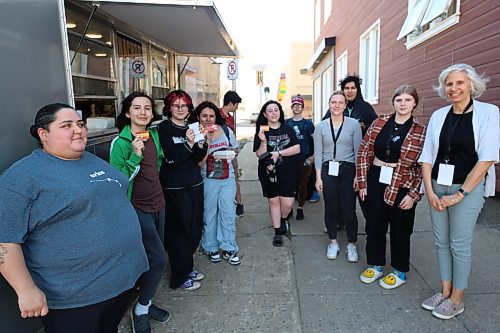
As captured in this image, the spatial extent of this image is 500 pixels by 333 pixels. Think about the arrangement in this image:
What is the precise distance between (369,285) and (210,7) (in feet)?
10.2

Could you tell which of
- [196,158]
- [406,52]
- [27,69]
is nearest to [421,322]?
[196,158]

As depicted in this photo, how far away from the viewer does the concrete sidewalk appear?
2.73m

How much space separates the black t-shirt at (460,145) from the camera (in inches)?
99.8

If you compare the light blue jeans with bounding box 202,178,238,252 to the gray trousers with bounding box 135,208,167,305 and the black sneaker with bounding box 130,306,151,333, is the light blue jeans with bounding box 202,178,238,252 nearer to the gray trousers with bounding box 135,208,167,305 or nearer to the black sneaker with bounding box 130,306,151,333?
the gray trousers with bounding box 135,208,167,305

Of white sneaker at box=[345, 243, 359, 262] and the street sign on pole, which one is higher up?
the street sign on pole

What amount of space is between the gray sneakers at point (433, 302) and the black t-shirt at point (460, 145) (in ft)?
3.20

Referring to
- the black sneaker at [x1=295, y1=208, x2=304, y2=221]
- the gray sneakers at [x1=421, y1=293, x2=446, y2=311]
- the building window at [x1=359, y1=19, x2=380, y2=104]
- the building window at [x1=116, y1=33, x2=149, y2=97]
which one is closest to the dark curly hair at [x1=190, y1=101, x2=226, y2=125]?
the building window at [x1=116, y1=33, x2=149, y2=97]

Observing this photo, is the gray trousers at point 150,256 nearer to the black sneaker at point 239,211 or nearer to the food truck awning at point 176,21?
the food truck awning at point 176,21

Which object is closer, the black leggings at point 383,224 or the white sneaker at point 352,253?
the black leggings at point 383,224

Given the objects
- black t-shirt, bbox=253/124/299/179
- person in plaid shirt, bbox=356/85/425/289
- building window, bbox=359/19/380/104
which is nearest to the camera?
person in plaid shirt, bbox=356/85/425/289

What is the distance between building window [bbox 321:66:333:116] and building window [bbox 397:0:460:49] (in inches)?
355

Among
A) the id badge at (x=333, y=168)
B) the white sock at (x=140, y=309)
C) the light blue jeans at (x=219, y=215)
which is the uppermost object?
the id badge at (x=333, y=168)

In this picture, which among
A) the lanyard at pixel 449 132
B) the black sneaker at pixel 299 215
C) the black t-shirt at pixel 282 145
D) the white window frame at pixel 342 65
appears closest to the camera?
the lanyard at pixel 449 132

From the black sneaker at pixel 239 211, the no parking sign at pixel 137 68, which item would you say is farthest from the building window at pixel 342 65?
the black sneaker at pixel 239 211
